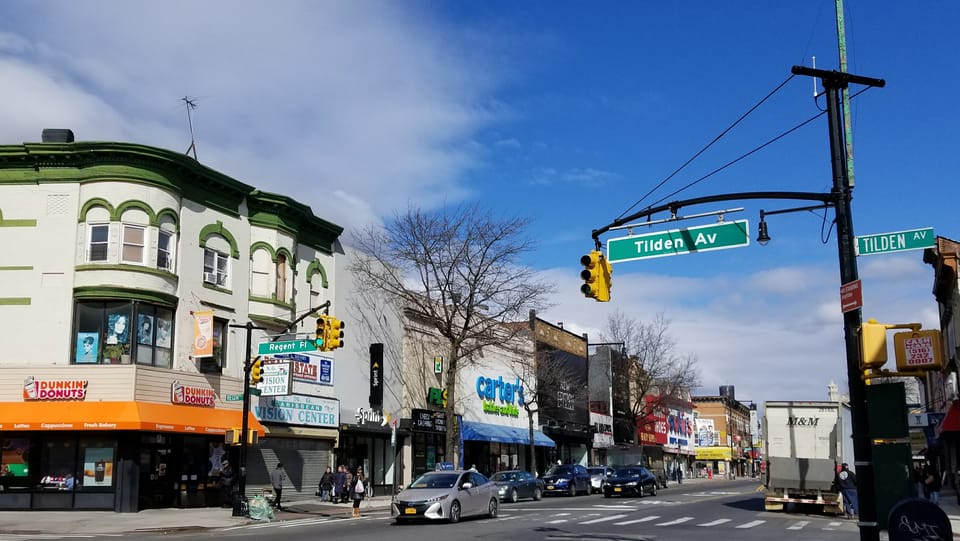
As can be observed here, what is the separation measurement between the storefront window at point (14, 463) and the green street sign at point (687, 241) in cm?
2151

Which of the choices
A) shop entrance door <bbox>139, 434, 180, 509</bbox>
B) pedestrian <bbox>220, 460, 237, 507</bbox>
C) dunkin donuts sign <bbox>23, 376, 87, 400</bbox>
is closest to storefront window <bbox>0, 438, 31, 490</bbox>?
dunkin donuts sign <bbox>23, 376, 87, 400</bbox>

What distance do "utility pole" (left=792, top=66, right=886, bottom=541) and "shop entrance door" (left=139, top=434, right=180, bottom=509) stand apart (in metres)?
22.9

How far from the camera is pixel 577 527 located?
22.6 m

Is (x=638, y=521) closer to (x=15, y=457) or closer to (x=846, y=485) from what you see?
(x=846, y=485)

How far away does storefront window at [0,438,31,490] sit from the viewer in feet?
91.9

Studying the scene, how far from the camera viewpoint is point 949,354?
46500 millimetres

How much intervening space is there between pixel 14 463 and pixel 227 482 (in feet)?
21.4

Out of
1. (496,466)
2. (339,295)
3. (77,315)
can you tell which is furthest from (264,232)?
(496,466)

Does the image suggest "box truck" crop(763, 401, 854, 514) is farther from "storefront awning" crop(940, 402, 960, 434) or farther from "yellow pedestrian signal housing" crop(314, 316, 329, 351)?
"yellow pedestrian signal housing" crop(314, 316, 329, 351)

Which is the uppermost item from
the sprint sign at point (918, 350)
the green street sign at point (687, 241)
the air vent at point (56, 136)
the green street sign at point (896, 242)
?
the air vent at point (56, 136)

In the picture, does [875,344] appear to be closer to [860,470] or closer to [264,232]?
[860,470]

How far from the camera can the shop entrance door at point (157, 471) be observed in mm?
28828

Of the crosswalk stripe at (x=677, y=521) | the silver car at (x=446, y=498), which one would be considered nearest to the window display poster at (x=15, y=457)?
the silver car at (x=446, y=498)

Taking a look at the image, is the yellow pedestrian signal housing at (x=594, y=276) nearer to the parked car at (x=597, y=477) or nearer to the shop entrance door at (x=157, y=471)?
the shop entrance door at (x=157, y=471)
